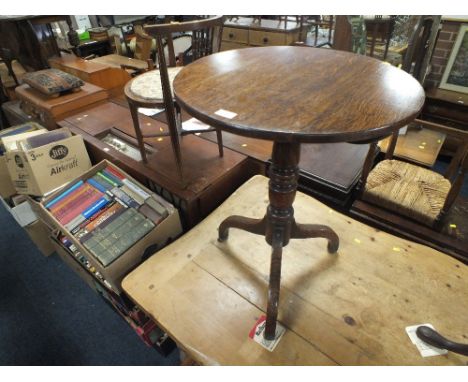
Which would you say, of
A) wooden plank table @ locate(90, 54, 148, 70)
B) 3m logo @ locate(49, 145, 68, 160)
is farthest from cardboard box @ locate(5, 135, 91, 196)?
wooden plank table @ locate(90, 54, 148, 70)

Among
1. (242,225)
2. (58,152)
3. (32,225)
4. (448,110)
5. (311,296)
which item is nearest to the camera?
(311,296)

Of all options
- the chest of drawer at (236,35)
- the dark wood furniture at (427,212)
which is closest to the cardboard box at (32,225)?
the dark wood furniture at (427,212)

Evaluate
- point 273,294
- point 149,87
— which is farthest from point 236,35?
point 273,294

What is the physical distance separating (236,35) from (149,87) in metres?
3.44

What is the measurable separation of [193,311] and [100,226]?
0.59 meters

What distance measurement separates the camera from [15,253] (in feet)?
6.35

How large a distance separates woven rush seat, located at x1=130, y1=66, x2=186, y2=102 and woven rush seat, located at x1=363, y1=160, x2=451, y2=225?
109 centimetres

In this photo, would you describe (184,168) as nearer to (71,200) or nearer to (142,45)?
(71,200)

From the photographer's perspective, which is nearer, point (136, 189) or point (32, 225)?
point (136, 189)

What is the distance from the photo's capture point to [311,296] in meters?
1.15

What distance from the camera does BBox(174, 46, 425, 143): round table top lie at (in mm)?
681

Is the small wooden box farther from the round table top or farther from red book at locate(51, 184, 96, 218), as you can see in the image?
the round table top

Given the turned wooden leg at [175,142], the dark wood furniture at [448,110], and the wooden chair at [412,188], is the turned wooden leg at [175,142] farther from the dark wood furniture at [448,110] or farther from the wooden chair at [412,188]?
the dark wood furniture at [448,110]

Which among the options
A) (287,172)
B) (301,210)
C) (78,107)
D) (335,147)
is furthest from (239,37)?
(287,172)
